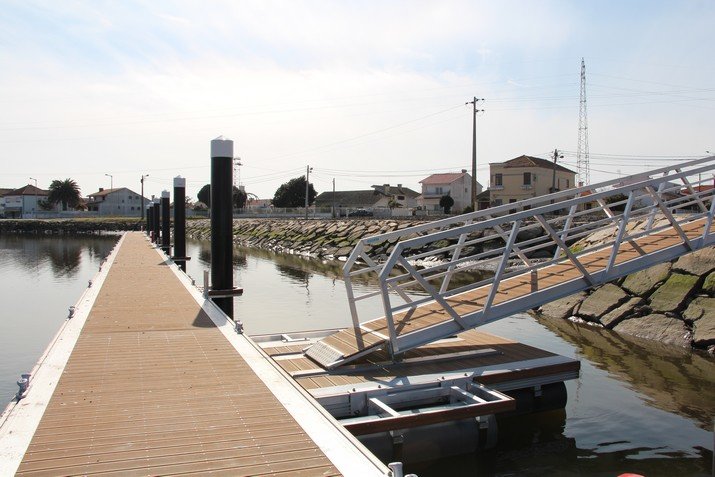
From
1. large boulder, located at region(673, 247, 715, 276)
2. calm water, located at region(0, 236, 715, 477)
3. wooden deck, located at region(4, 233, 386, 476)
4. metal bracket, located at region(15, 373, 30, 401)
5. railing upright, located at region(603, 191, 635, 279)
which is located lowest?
calm water, located at region(0, 236, 715, 477)

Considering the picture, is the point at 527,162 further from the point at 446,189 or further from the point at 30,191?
the point at 30,191

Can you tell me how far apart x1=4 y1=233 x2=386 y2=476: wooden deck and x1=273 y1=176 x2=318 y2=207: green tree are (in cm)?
9213

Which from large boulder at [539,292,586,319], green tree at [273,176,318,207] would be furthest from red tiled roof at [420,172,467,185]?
large boulder at [539,292,586,319]

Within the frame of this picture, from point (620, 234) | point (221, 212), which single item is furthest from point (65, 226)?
point (620, 234)

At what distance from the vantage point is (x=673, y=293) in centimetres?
1599

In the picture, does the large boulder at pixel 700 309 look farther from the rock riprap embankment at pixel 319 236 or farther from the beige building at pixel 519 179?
the beige building at pixel 519 179

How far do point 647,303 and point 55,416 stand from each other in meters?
15.2

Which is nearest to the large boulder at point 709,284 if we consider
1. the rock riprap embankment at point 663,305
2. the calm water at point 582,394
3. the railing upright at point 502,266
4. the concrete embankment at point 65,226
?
the rock riprap embankment at point 663,305

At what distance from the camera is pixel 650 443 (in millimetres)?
9242

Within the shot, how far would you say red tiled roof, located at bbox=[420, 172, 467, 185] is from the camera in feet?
296

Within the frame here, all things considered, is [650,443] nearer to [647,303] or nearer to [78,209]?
[647,303]

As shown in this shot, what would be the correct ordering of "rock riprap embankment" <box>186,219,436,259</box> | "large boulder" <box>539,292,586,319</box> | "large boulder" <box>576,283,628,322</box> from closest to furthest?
"large boulder" <box>576,283,628,322</box> < "large boulder" <box>539,292,586,319</box> < "rock riprap embankment" <box>186,219,436,259</box>

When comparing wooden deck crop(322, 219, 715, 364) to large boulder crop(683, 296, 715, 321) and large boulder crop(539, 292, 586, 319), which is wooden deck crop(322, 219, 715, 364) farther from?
large boulder crop(539, 292, 586, 319)

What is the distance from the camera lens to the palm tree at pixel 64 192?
11544 cm
